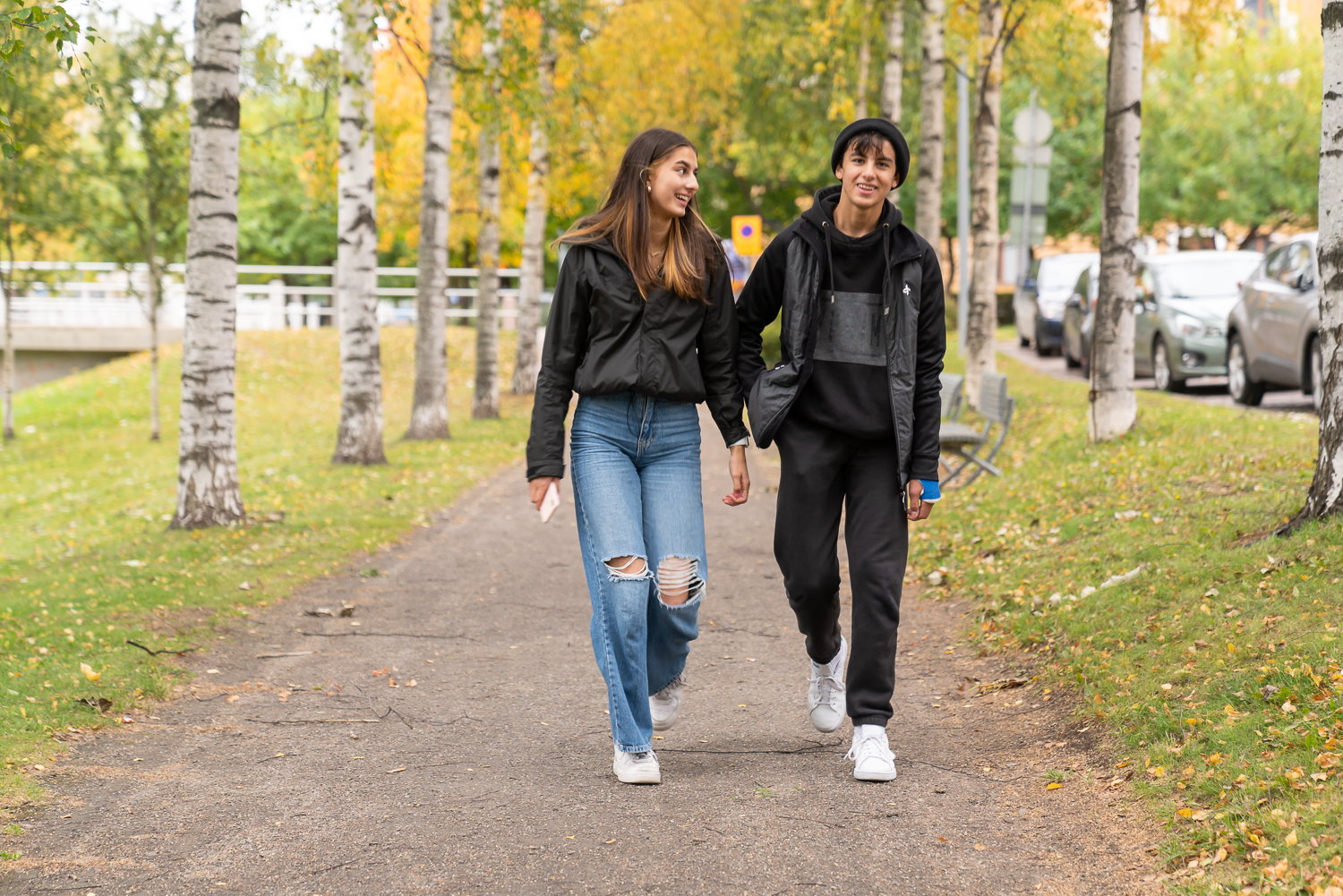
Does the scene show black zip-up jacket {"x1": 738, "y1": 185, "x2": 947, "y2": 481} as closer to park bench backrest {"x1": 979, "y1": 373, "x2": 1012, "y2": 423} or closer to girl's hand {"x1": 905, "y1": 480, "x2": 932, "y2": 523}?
girl's hand {"x1": 905, "y1": 480, "x2": 932, "y2": 523}

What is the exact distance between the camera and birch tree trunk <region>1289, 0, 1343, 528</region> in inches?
228

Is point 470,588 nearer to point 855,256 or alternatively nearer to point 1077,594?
point 1077,594

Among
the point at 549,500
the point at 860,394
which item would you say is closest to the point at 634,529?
the point at 549,500

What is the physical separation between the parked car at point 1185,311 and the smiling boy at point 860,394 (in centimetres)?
1186

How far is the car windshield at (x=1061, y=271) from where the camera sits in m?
25.5

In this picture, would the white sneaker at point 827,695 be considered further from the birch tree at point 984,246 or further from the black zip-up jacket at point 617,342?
the birch tree at point 984,246

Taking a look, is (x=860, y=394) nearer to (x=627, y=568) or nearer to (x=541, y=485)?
(x=627, y=568)

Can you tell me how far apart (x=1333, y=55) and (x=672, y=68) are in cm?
2348

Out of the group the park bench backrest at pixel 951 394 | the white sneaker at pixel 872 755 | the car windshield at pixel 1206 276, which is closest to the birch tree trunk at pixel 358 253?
the park bench backrest at pixel 951 394

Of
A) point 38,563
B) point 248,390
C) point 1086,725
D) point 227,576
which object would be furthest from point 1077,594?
point 248,390

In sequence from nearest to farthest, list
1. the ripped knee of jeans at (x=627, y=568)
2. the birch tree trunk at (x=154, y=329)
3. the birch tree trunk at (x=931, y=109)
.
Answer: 1. the ripped knee of jeans at (x=627, y=568)
2. the birch tree trunk at (x=931, y=109)
3. the birch tree trunk at (x=154, y=329)

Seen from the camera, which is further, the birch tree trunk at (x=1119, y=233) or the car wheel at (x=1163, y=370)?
the car wheel at (x=1163, y=370)

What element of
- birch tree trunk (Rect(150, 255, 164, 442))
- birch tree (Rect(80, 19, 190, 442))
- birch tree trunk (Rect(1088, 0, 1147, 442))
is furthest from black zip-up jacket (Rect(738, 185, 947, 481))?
birch tree trunk (Rect(150, 255, 164, 442))

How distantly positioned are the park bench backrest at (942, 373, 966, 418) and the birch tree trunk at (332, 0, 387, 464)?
5.58 metres
